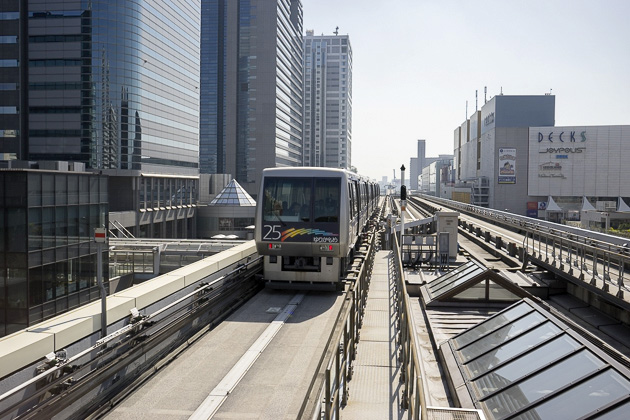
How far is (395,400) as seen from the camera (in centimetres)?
746

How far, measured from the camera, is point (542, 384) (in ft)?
18.1

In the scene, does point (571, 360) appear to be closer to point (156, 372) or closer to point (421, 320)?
point (421, 320)

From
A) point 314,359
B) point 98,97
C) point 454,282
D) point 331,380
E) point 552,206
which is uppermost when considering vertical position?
point 98,97

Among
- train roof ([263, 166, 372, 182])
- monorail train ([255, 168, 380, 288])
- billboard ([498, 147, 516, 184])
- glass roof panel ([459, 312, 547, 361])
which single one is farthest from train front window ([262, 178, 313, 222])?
billboard ([498, 147, 516, 184])

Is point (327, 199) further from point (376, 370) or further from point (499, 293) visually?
point (376, 370)

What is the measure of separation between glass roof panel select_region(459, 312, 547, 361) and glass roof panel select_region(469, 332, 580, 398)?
721mm

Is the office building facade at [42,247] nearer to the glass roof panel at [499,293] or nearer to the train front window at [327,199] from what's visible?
the train front window at [327,199]

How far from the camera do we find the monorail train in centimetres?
1465

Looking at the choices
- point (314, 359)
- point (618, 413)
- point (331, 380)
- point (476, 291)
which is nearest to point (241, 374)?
point (314, 359)

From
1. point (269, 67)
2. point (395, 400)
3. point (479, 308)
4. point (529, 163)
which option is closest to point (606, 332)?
point (479, 308)

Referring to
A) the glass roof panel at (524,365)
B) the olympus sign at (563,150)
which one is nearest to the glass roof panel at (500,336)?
the glass roof panel at (524,365)

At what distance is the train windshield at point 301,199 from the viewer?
48.4 feet

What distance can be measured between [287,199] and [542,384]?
997 centimetres

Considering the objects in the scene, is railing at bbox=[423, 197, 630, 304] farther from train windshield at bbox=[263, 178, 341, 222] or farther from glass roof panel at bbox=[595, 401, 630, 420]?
glass roof panel at bbox=[595, 401, 630, 420]
